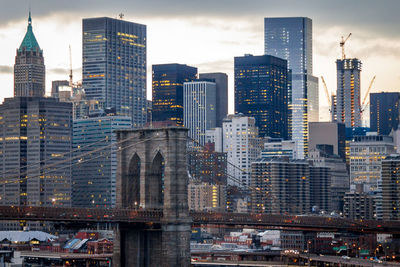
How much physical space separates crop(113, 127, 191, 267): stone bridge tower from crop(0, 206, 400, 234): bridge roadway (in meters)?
1.76

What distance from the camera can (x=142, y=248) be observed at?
11694 centimetres

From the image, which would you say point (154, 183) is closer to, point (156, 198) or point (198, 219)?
point (156, 198)

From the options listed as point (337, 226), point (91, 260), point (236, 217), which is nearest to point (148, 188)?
point (236, 217)

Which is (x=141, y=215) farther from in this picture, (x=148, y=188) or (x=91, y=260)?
(x=91, y=260)

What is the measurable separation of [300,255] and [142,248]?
67362mm

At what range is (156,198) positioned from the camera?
11900cm

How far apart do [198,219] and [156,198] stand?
8429 millimetres

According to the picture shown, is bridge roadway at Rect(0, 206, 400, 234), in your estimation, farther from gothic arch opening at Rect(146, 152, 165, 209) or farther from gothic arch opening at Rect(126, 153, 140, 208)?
gothic arch opening at Rect(126, 153, 140, 208)

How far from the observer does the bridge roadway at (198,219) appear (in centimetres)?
10869

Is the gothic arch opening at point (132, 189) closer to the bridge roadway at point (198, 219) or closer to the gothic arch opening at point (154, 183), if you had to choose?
the gothic arch opening at point (154, 183)

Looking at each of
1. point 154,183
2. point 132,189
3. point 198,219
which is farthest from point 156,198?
point 198,219

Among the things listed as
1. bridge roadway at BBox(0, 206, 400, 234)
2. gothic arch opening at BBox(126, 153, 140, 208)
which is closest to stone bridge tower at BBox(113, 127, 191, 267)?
gothic arch opening at BBox(126, 153, 140, 208)

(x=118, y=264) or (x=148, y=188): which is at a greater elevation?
(x=148, y=188)

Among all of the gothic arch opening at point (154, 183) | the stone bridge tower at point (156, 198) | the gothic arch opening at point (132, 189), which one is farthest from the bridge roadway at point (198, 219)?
the gothic arch opening at point (132, 189)
